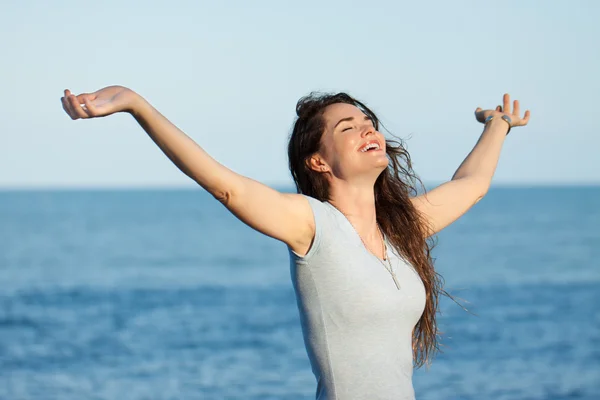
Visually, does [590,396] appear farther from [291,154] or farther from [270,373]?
[291,154]

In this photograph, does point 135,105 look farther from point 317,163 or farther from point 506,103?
point 506,103

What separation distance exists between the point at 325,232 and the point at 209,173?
1.56 feet

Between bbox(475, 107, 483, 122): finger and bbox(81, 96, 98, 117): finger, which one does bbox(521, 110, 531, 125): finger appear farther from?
bbox(81, 96, 98, 117): finger

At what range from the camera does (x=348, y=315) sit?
311 centimetres

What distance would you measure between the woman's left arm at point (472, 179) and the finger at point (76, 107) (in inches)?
58.2

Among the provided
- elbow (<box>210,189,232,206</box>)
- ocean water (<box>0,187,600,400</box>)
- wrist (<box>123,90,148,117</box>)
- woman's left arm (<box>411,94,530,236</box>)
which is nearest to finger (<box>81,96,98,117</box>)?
wrist (<box>123,90,148,117</box>)

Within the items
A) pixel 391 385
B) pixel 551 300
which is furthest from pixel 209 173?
pixel 551 300

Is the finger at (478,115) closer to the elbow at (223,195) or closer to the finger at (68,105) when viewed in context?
the elbow at (223,195)

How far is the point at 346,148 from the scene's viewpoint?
130 inches

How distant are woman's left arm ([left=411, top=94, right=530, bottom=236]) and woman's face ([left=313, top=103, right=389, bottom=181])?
45 centimetres

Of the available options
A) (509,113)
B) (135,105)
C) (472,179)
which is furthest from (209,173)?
(509,113)

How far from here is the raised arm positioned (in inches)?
106

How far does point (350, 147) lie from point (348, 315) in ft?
1.91

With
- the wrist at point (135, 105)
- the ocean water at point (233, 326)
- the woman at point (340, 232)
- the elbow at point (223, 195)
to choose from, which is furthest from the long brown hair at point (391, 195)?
the ocean water at point (233, 326)
